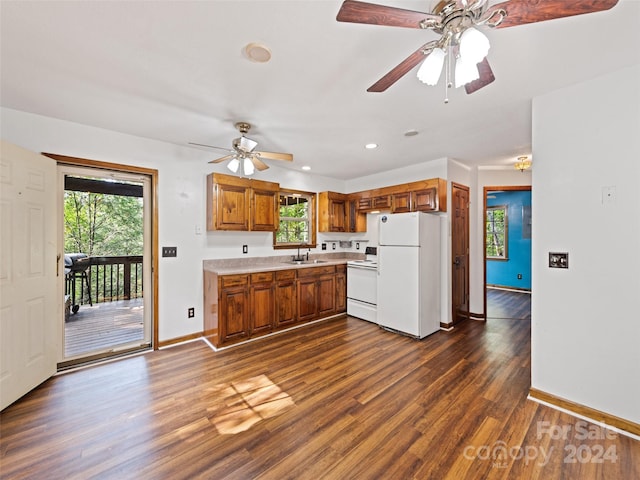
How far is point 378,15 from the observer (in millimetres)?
1030

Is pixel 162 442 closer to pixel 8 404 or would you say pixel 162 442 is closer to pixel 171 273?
pixel 8 404

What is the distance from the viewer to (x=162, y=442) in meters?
Answer: 1.74

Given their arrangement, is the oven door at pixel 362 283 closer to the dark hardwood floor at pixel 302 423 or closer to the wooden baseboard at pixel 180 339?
the dark hardwood floor at pixel 302 423

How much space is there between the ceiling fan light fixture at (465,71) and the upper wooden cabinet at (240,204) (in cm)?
293

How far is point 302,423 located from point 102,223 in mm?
4314

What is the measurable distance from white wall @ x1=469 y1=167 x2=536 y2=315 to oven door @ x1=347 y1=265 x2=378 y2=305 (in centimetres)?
169

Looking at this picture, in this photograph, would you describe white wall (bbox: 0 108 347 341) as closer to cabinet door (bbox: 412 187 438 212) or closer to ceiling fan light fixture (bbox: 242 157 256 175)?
ceiling fan light fixture (bbox: 242 157 256 175)

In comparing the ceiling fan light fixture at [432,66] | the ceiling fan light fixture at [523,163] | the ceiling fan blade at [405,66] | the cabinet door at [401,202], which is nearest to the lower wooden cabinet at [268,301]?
the cabinet door at [401,202]

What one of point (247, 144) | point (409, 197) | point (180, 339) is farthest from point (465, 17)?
point (180, 339)

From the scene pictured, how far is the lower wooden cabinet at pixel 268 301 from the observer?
3.19 meters

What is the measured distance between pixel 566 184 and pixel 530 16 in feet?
5.16

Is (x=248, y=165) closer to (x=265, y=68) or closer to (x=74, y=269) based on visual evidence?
(x=265, y=68)

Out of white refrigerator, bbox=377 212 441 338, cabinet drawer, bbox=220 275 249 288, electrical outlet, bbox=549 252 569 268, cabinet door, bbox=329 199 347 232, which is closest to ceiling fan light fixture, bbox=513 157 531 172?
white refrigerator, bbox=377 212 441 338

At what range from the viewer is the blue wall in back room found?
6.25 metres
